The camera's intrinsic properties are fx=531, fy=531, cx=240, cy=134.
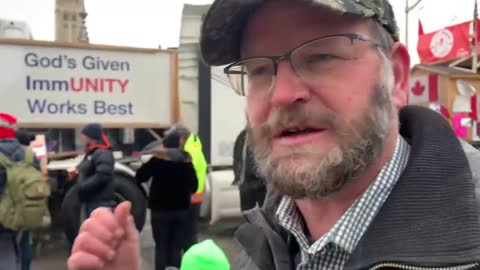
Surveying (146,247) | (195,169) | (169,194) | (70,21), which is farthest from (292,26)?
(70,21)

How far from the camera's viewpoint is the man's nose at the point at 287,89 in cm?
130

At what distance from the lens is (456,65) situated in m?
10.1

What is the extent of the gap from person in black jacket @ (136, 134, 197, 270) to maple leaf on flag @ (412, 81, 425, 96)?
4677 millimetres

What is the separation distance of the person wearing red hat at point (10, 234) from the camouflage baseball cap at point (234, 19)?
11.8 ft

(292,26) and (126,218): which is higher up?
(292,26)

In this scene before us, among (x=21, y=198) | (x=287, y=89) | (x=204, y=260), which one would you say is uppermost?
(x=287, y=89)

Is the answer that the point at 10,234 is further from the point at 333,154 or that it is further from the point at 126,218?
the point at 333,154

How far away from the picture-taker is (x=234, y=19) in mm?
1470

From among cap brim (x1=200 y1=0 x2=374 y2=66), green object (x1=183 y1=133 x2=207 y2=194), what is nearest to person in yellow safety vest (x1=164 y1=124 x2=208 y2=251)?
green object (x1=183 y1=133 x2=207 y2=194)

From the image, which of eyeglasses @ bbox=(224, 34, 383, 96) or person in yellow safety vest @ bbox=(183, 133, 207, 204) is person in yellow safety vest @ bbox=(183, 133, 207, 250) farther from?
eyeglasses @ bbox=(224, 34, 383, 96)

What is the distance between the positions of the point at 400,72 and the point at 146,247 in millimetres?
6423

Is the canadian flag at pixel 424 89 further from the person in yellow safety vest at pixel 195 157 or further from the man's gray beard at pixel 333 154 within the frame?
the man's gray beard at pixel 333 154

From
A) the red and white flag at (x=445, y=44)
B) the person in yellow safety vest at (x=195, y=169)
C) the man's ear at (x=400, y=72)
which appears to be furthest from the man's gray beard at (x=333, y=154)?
the red and white flag at (x=445, y=44)

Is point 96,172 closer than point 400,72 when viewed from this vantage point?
No
